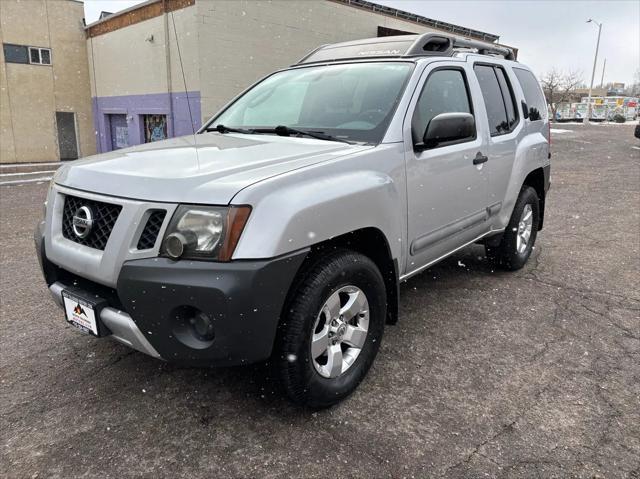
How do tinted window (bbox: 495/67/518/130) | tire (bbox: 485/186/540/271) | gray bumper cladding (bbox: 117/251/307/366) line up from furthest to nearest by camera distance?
tire (bbox: 485/186/540/271) < tinted window (bbox: 495/67/518/130) < gray bumper cladding (bbox: 117/251/307/366)

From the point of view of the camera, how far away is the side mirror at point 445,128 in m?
2.92

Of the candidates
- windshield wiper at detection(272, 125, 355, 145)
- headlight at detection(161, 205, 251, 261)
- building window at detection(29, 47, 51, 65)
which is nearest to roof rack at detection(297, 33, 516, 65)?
windshield wiper at detection(272, 125, 355, 145)

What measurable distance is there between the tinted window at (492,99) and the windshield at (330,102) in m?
1.03

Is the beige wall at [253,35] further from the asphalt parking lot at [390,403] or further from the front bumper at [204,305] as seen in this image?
the front bumper at [204,305]

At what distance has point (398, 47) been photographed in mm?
3666

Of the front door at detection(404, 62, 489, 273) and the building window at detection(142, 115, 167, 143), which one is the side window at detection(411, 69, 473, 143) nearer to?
the front door at detection(404, 62, 489, 273)

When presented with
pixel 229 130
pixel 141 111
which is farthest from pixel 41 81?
pixel 229 130

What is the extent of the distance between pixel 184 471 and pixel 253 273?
0.95 m

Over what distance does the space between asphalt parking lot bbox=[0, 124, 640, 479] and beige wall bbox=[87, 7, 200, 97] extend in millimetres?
12963

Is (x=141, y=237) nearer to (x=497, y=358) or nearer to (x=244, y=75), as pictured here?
(x=497, y=358)

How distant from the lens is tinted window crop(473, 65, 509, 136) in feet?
13.3

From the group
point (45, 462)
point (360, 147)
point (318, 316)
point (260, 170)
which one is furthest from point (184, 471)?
point (360, 147)

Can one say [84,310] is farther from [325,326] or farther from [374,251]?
[374,251]

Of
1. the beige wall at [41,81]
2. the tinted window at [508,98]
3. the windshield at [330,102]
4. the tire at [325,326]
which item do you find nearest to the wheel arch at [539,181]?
the tinted window at [508,98]
